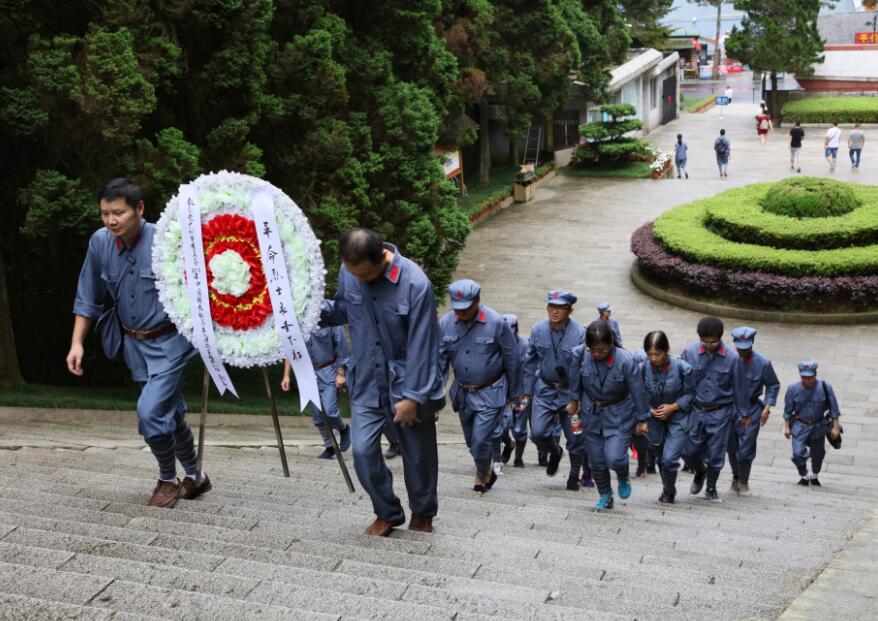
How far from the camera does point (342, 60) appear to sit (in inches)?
575

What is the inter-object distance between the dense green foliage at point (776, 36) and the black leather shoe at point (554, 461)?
31.6 m

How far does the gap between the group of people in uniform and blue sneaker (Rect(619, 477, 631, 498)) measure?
0.02 metres

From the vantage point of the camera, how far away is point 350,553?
5289 mm

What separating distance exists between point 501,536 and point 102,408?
22.4 ft

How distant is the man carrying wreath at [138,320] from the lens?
6141 millimetres

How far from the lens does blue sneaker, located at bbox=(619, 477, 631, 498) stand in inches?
322

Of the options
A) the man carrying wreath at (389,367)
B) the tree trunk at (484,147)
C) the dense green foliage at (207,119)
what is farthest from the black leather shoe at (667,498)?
the tree trunk at (484,147)

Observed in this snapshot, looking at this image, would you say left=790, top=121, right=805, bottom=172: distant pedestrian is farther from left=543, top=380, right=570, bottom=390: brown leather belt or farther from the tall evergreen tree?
left=543, top=380, right=570, bottom=390: brown leather belt

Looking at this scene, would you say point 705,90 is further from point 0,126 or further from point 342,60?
point 0,126

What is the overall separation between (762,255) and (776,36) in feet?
73.5

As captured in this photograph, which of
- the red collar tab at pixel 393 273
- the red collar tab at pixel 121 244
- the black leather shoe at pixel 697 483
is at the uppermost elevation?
the red collar tab at pixel 121 244

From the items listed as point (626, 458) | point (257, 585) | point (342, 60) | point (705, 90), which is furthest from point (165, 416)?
point (705, 90)

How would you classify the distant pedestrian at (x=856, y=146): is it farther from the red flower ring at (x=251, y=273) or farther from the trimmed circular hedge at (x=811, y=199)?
the red flower ring at (x=251, y=273)

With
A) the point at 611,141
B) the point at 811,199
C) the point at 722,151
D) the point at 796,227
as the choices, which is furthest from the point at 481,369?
the point at 611,141
